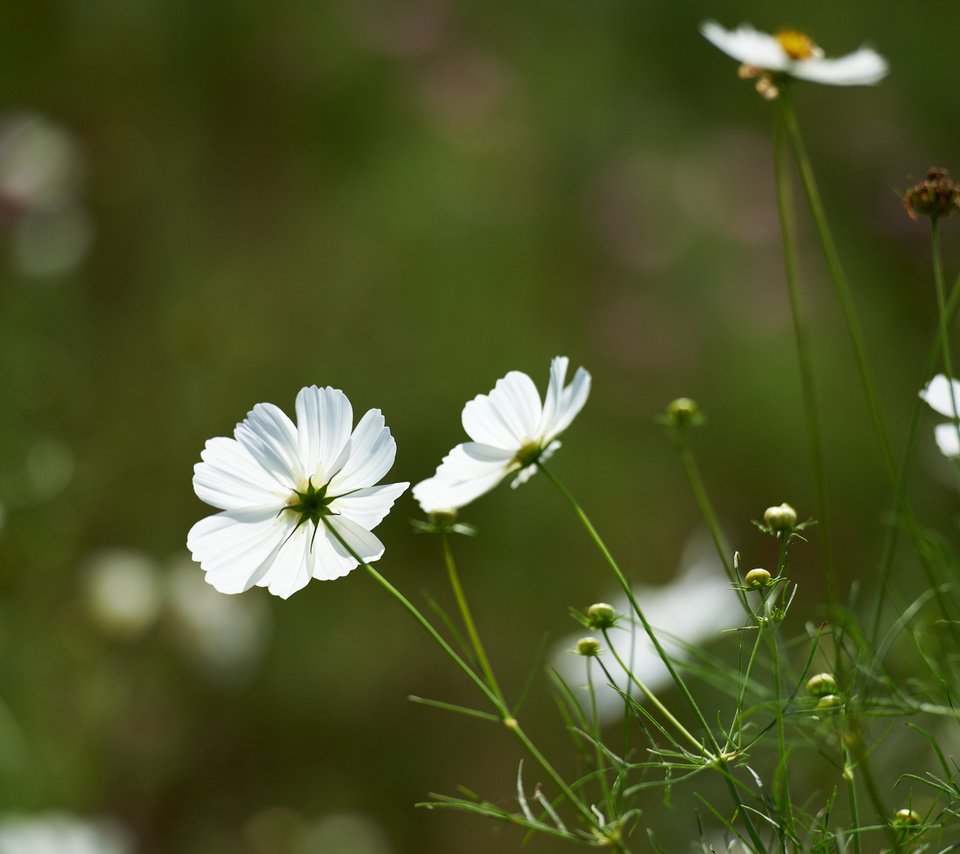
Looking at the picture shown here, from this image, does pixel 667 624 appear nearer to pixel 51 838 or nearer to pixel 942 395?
pixel 942 395

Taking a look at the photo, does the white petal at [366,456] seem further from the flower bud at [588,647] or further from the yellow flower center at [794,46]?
the yellow flower center at [794,46]

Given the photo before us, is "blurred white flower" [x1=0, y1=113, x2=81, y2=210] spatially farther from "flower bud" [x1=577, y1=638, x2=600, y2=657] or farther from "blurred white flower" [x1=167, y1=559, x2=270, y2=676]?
"flower bud" [x1=577, y1=638, x2=600, y2=657]

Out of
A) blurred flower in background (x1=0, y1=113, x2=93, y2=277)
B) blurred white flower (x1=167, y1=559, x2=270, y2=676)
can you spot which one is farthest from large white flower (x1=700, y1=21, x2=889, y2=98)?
blurred flower in background (x1=0, y1=113, x2=93, y2=277)

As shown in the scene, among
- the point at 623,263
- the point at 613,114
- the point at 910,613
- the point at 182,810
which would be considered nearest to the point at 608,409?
the point at 623,263

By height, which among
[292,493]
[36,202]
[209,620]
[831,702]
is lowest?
[831,702]

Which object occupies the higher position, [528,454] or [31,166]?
[31,166]

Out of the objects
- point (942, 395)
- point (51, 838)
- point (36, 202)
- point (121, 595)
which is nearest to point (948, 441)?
point (942, 395)

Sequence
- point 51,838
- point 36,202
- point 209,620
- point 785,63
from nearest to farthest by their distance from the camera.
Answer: point 785,63
point 51,838
point 209,620
point 36,202
